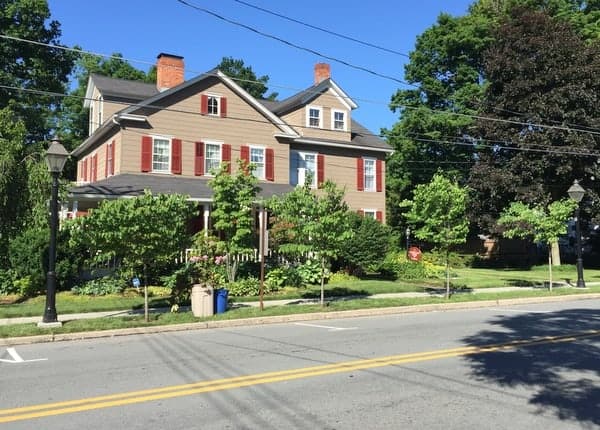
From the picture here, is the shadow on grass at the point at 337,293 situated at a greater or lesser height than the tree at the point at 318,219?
lesser

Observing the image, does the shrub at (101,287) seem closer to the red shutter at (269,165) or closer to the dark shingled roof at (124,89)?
the red shutter at (269,165)

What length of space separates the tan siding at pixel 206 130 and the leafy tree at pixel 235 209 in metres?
7.82

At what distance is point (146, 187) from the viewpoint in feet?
78.1

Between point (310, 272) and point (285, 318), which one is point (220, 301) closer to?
point (285, 318)

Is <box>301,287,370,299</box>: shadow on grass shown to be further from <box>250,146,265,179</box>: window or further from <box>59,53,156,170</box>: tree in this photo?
<box>59,53,156,170</box>: tree

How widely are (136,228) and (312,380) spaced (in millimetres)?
6448

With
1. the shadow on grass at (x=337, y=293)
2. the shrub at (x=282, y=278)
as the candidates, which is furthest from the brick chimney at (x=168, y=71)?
the shadow on grass at (x=337, y=293)

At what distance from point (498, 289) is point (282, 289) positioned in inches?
324

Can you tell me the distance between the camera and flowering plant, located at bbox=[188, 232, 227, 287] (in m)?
15.1

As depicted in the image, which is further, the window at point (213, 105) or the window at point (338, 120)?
the window at point (338, 120)

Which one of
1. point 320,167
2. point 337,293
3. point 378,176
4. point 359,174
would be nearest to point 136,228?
point 337,293

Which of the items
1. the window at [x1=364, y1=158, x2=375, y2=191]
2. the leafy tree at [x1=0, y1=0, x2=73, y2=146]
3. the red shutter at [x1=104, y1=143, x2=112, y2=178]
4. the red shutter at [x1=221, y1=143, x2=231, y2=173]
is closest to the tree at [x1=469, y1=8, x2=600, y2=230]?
the window at [x1=364, y1=158, x2=375, y2=191]

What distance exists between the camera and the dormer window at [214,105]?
90.8 feet

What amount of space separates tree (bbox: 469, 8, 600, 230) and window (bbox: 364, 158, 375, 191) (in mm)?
6439
